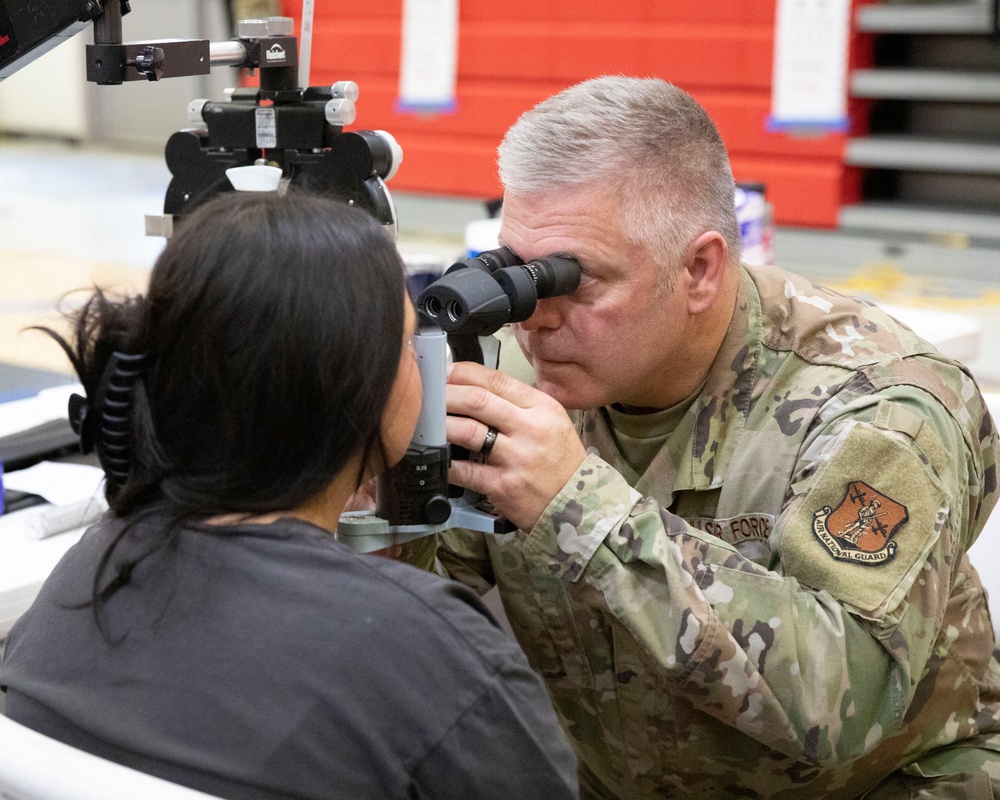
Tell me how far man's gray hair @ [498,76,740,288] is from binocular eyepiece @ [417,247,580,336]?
0.35ft

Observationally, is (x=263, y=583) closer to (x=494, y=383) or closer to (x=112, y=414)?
(x=112, y=414)

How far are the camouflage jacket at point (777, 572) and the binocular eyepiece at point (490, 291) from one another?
0.63 ft

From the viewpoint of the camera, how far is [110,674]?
96cm

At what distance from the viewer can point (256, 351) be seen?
3.11 feet

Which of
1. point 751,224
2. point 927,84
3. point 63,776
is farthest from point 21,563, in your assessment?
point 927,84

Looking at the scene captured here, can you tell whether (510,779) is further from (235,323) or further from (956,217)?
(956,217)

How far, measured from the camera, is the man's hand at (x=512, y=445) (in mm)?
1302

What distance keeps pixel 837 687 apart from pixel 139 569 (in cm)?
72

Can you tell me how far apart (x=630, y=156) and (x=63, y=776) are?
37.3 inches

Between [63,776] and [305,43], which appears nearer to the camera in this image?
[63,776]

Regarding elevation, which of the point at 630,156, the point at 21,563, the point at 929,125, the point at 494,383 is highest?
the point at 929,125

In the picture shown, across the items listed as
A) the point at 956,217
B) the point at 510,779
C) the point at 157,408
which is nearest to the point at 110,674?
the point at 157,408

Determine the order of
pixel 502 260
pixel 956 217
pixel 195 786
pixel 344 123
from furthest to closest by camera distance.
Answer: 1. pixel 956 217
2. pixel 344 123
3. pixel 502 260
4. pixel 195 786

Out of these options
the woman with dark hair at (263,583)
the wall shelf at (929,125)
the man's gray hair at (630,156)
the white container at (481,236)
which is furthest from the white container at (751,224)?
the wall shelf at (929,125)
